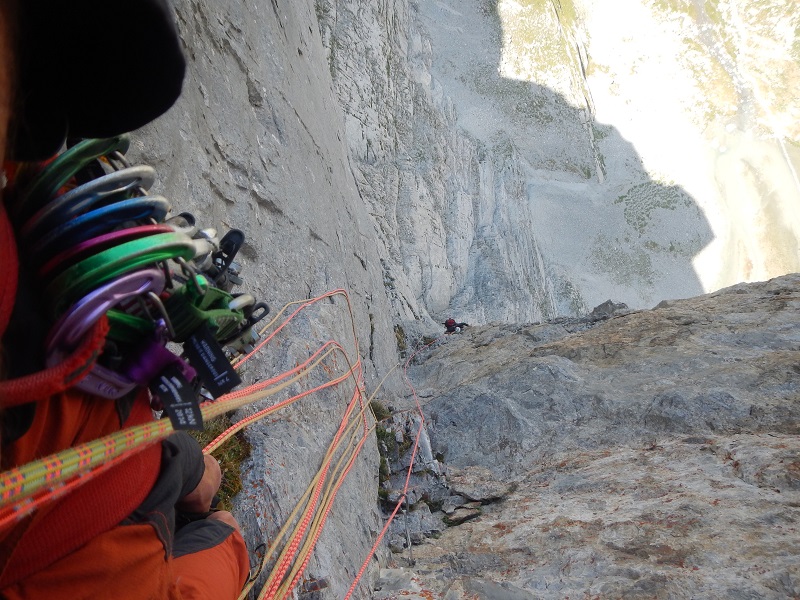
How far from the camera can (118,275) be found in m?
1.55

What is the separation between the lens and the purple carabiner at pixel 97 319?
56.4 inches

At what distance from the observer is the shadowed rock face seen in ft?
14.1

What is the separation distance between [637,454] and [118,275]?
7.27 meters

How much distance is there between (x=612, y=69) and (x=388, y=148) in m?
33.1

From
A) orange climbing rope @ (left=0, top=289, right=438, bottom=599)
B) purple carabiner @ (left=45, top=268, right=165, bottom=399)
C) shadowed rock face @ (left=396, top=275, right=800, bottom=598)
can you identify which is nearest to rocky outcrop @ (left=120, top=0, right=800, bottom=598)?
shadowed rock face @ (left=396, top=275, right=800, bottom=598)

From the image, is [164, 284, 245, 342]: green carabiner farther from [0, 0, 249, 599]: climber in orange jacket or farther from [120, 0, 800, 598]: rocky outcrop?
[120, 0, 800, 598]: rocky outcrop

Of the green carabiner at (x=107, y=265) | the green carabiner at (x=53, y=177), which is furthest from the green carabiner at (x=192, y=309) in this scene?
the green carabiner at (x=53, y=177)

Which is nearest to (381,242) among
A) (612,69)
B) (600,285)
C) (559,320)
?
(559,320)

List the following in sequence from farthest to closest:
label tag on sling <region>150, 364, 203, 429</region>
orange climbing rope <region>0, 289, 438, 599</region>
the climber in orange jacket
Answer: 1. label tag on sling <region>150, 364, 203, 429</region>
2. orange climbing rope <region>0, 289, 438, 599</region>
3. the climber in orange jacket

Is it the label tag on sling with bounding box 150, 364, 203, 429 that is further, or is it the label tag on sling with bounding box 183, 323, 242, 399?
the label tag on sling with bounding box 183, 323, 242, 399

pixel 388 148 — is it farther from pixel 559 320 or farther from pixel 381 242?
pixel 559 320

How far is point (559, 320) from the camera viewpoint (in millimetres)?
16266

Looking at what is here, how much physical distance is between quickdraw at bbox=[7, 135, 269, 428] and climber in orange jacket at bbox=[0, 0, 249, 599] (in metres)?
0.07

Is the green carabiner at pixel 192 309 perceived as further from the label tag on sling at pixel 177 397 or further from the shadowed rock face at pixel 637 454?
the shadowed rock face at pixel 637 454
